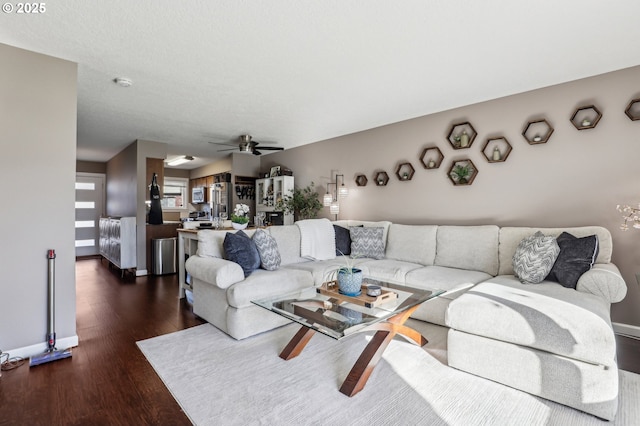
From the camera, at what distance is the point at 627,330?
283cm

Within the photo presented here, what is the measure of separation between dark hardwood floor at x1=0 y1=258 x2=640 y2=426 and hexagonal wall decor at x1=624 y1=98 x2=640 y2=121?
202cm

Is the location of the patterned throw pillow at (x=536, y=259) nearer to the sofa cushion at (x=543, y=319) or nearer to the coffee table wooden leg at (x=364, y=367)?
the sofa cushion at (x=543, y=319)

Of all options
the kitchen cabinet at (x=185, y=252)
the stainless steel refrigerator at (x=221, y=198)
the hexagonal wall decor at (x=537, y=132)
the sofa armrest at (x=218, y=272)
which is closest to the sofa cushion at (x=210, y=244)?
the sofa armrest at (x=218, y=272)

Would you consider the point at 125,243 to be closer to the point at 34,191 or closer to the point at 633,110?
the point at 34,191

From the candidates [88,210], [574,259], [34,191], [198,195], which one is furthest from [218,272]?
[88,210]

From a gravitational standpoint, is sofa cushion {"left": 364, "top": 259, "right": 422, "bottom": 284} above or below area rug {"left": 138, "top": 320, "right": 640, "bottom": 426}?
above

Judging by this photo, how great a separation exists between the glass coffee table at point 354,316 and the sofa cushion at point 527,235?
4.17ft

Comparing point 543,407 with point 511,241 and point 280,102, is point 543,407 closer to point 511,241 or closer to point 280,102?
point 511,241

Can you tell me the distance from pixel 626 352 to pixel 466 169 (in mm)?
2243

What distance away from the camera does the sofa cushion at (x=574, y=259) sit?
249 centimetres

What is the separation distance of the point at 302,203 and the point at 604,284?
4300mm

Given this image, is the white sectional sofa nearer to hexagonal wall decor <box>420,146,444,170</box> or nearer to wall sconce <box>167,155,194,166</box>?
hexagonal wall decor <box>420,146,444,170</box>

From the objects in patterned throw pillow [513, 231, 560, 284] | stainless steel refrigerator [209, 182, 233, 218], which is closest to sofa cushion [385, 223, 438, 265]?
patterned throw pillow [513, 231, 560, 284]

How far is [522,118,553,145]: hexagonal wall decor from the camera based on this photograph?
3240 millimetres
